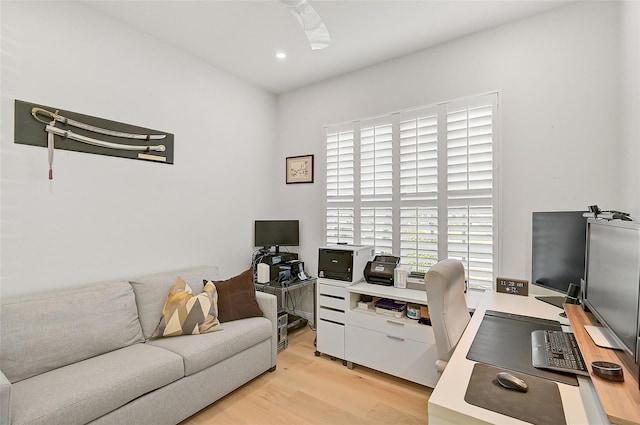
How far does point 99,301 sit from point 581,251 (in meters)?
3.12

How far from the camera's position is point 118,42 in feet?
7.90

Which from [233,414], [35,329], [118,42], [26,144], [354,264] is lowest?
[233,414]

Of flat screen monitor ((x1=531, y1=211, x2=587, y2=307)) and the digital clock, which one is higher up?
flat screen monitor ((x1=531, y1=211, x2=587, y2=307))

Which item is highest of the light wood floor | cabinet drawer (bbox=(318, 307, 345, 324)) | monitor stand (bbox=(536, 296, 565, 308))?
monitor stand (bbox=(536, 296, 565, 308))

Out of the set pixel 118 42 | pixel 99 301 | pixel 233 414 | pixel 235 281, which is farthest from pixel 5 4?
pixel 233 414

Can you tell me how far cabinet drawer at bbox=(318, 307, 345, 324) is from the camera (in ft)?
9.14

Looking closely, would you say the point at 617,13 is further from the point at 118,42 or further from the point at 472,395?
the point at 118,42

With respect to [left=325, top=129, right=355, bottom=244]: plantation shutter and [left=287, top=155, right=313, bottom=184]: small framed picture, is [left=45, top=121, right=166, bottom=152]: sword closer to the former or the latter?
[left=287, top=155, right=313, bottom=184]: small framed picture

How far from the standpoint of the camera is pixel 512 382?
3.46 ft

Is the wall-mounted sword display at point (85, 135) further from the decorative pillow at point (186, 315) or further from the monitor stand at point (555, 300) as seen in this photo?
the monitor stand at point (555, 300)

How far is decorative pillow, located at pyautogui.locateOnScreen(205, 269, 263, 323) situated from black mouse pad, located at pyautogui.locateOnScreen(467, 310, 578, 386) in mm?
1776

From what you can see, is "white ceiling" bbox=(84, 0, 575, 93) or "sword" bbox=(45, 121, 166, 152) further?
"white ceiling" bbox=(84, 0, 575, 93)

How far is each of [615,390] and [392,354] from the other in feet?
5.74

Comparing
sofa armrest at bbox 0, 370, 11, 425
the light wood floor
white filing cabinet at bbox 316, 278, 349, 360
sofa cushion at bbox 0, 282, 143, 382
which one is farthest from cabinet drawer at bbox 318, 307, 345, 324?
sofa armrest at bbox 0, 370, 11, 425
